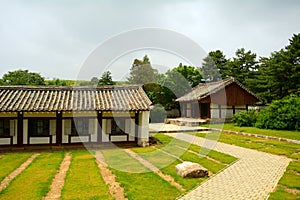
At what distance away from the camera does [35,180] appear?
8.69 m

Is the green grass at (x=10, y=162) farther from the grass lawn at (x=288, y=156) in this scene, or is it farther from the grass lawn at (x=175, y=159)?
the grass lawn at (x=288, y=156)

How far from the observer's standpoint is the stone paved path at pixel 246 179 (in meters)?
7.23

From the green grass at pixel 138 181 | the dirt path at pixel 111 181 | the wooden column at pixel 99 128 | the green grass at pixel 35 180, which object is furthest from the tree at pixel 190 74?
the green grass at pixel 35 180

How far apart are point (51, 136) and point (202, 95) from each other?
59.9 ft

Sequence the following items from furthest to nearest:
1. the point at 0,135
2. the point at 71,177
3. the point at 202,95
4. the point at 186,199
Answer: the point at 202,95 → the point at 0,135 → the point at 71,177 → the point at 186,199

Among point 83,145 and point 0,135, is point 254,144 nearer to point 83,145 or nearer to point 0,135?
point 83,145

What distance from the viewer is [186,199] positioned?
686cm

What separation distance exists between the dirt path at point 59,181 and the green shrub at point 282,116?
A: 17079 millimetres

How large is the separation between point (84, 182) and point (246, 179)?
17.0 ft

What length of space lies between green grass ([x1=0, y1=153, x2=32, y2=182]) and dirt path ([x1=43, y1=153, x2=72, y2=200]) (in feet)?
5.83

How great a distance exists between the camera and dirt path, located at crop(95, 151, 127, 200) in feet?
23.9

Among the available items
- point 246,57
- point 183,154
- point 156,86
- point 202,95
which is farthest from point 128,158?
point 246,57

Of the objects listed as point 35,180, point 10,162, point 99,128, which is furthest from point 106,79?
point 35,180

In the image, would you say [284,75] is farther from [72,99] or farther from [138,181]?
[138,181]
